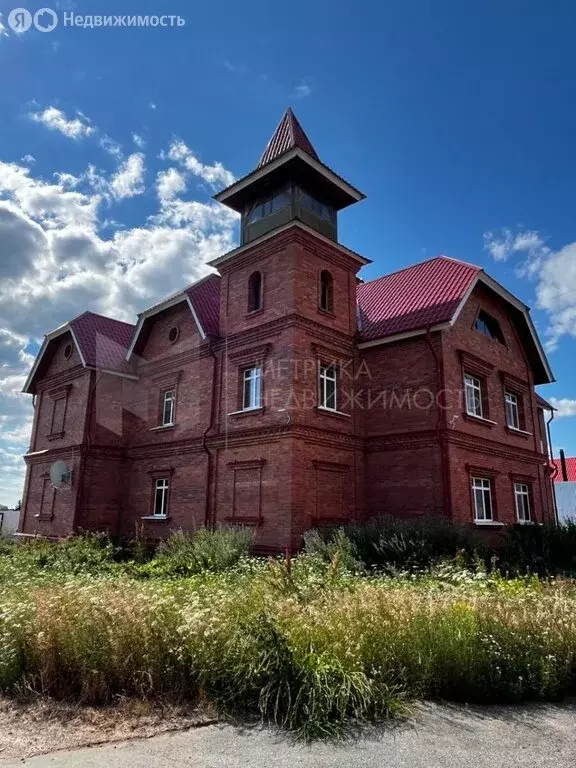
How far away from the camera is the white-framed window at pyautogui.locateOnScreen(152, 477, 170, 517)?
17.9 metres

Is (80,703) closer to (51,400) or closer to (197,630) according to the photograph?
(197,630)

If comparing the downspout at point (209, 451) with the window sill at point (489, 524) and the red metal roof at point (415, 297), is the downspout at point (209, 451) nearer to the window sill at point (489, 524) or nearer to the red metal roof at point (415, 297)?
the red metal roof at point (415, 297)

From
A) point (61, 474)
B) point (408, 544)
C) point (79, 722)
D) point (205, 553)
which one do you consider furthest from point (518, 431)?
point (79, 722)

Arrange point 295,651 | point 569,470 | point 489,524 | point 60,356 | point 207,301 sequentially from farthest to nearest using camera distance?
point 569,470
point 60,356
point 207,301
point 489,524
point 295,651

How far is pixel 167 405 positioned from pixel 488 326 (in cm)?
1151

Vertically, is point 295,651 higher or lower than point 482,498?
lower

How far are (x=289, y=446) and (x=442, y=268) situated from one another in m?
8.47

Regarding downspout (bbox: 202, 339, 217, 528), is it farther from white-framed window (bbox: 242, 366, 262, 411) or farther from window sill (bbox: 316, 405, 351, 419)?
window sill (bbox: 316, 405, 351, 419)

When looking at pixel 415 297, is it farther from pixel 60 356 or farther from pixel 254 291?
pixel 60 356

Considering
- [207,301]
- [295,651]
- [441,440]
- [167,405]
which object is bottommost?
[295,651]

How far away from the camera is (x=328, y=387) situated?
15.9 m

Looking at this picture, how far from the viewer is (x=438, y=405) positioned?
49.2 ft

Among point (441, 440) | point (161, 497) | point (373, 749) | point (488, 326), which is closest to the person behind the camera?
point (373, 749)

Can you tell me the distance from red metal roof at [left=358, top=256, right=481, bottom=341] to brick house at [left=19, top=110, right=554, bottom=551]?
70 mm
